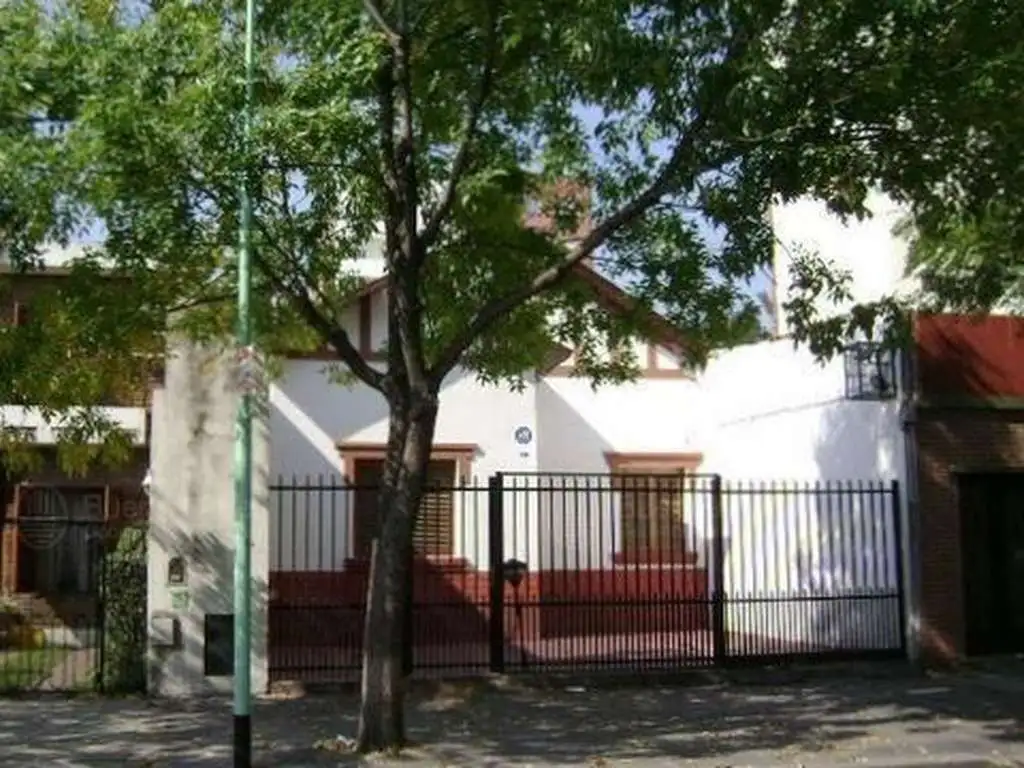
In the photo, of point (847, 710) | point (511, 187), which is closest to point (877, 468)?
point (847, 710)

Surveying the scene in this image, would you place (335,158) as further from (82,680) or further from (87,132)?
(82,680)

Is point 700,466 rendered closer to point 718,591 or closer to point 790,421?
point 790,421

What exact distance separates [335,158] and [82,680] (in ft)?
25.3

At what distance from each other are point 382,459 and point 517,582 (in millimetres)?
3783

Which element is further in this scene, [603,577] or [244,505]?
[603,577]

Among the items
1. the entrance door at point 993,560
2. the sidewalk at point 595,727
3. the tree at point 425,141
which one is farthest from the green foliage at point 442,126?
the entrance door at point 993,560

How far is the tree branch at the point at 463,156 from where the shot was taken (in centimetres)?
1080

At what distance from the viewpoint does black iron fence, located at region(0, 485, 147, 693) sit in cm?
1466

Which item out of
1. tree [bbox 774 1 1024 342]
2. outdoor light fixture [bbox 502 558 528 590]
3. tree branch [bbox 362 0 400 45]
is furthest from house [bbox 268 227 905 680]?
tree branch [bbox 362 0 400 45]

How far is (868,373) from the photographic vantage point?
57.4 ft

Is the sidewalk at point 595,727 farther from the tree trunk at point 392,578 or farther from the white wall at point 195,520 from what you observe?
the white wall at point 195,520

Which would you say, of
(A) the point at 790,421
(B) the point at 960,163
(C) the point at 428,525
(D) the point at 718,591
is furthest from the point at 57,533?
(B) the point at 960,163

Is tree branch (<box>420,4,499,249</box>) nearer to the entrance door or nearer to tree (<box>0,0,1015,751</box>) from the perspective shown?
tree (<box>0,0,1015,751</box>)

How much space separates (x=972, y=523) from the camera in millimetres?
17047
